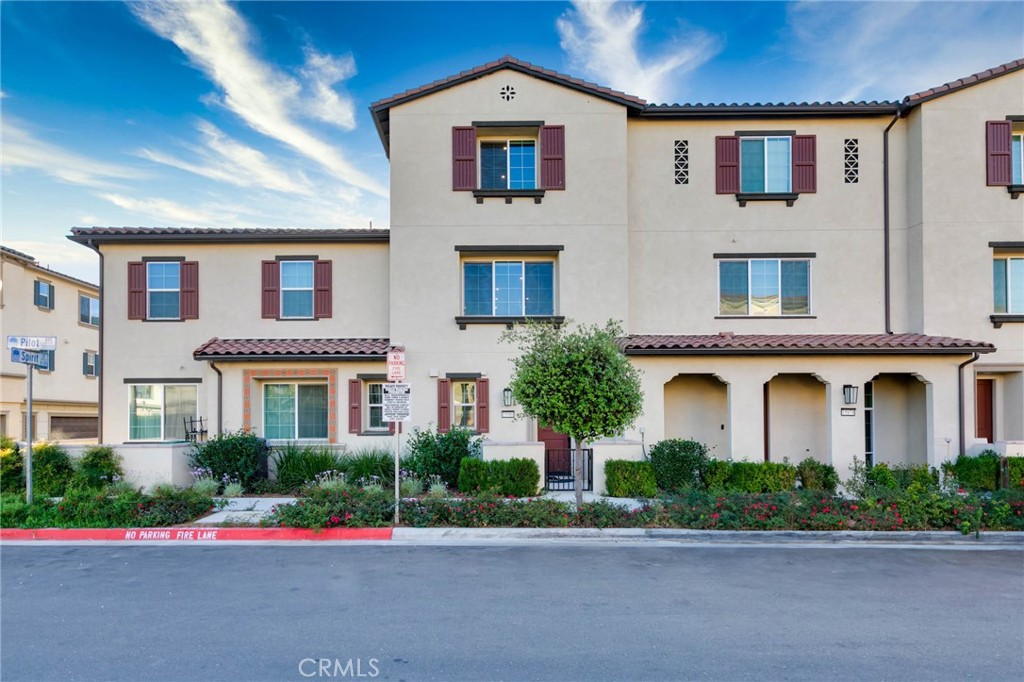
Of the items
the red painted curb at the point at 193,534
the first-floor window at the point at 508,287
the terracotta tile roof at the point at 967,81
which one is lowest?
the red painted curb at the point at 193,534

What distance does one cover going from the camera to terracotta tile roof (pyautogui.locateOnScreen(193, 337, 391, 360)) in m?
14.1

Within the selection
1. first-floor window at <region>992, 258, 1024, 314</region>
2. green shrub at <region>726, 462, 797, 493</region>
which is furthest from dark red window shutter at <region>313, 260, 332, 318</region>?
first-floor window at <region>992, 258, 1024, 314</region>

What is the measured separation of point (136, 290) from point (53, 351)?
31.3 ft

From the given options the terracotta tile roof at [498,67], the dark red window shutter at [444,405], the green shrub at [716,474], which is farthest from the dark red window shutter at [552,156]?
the green shrub at [716,474]

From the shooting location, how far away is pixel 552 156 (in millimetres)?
14594

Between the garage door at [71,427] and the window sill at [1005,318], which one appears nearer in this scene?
the window sill at [1005,318]

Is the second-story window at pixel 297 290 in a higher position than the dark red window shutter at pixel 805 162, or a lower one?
lower

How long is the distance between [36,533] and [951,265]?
20469mm

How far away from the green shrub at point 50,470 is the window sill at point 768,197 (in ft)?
56.0

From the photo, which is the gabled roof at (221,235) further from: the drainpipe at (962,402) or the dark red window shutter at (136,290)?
the drainpipe at (962,402)

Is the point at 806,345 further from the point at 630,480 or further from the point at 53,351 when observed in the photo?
the point at 53,351

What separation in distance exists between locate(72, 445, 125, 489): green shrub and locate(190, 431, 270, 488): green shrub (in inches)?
56.2

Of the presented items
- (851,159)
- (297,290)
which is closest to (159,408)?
(297,290)

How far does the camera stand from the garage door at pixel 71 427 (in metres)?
23.8
